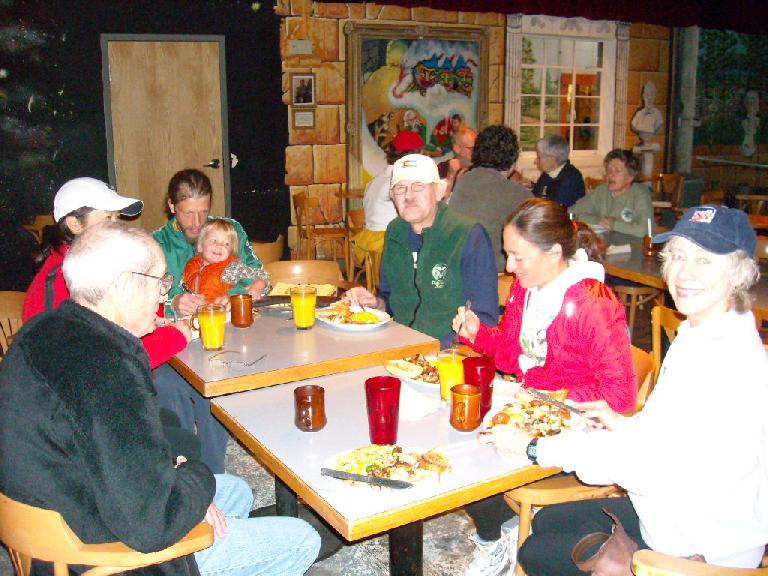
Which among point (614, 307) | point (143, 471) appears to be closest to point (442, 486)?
point (143, 471)

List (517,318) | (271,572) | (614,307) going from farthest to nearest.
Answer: (517,318)
(614,307)
(271,572)

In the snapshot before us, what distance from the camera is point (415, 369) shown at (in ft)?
7.56

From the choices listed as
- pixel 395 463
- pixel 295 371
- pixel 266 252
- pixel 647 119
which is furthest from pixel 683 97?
pixel 395 463

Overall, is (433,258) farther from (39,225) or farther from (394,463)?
(39,225)

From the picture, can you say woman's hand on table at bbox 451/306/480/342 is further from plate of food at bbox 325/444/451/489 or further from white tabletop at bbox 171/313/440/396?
plate of food at bbox 325/444/451/489

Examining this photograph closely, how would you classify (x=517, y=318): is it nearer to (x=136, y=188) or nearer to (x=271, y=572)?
(x=271, y=572)

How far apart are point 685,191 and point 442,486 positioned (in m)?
8.18

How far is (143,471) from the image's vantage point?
4.91 ft

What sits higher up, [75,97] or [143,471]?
[75,97]

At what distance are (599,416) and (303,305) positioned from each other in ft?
4.02

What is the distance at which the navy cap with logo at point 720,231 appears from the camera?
1724 millimetres

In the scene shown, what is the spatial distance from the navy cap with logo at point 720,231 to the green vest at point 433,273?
133 cm

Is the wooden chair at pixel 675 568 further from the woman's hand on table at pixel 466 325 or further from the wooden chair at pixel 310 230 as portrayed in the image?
the wooden chair at pixel 310 230

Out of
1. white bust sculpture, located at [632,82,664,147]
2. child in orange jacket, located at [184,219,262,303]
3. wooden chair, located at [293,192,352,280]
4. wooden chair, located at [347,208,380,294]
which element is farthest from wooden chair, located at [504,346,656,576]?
white bust sculpture, located at [632,82,664,147]
